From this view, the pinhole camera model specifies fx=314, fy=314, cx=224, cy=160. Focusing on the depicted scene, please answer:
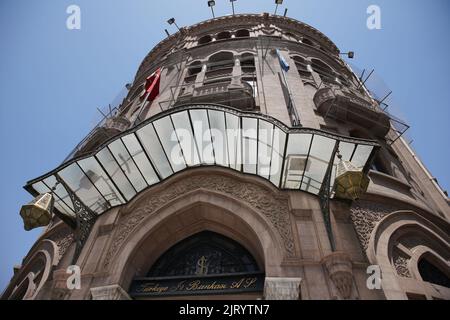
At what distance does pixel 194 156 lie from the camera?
1189cm

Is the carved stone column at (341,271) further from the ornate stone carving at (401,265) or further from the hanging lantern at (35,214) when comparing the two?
the hanging lantern at (35,214)

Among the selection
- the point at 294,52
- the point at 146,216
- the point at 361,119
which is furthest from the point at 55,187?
the point at 294,52

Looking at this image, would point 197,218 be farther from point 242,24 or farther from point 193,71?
point 242,24

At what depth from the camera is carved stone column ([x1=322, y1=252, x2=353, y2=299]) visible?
24.8ft

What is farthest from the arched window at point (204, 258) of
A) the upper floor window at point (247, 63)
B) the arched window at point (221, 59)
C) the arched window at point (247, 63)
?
the arched window at point (221, 59)

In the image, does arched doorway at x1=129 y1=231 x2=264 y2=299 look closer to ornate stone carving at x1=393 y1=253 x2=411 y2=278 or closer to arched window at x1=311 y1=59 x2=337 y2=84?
ornate stone carving at x1=393 y1=253 x2=411 y2=278

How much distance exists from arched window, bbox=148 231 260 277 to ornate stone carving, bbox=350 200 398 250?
349 centimetres

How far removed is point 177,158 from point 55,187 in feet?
14.6

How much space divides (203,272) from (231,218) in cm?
198

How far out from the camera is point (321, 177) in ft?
34.6

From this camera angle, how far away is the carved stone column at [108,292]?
8781 mm

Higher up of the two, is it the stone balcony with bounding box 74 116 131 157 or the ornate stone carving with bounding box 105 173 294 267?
the stone balcony with bounding box 74 116 131 157

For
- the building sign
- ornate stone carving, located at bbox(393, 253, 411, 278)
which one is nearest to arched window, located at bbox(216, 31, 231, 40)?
the building sign

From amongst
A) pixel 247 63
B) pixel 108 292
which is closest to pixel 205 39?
pixel 247 63
